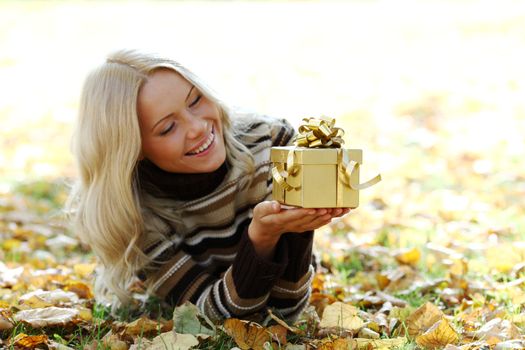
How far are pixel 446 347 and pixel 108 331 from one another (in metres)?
0.91

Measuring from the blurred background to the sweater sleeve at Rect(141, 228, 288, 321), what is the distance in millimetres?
550

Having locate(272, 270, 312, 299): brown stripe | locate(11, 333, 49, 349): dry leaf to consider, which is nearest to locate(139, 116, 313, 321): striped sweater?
locate(272, 270, 312, 299): brown stripe

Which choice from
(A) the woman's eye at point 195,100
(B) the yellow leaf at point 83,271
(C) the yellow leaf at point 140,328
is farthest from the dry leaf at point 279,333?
(B) the yellow leaf at point 83,271

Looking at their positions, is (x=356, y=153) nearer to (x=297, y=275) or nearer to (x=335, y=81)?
(x=297, y=275)

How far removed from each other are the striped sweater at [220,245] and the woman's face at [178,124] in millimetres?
114

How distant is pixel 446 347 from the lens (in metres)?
1.88

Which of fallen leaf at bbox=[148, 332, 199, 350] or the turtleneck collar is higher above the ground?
the turtleneck collar

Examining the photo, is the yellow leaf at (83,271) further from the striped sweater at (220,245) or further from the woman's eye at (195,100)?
the woman's eye at (195,100)

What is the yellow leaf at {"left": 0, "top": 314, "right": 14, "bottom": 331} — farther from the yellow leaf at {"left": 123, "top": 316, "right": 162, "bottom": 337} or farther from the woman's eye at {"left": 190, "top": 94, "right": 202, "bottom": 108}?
the woman's eye at {"left": 190, "top": 94, "right": 202, "bottom": 108}

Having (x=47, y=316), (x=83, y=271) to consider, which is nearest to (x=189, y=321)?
(x=47, y=316)

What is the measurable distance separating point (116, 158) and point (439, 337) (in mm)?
1032

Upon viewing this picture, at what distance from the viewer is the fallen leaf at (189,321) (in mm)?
2119

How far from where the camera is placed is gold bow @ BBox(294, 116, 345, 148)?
1.87 metres

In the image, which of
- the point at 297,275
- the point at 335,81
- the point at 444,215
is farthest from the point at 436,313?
the point at 335,81
